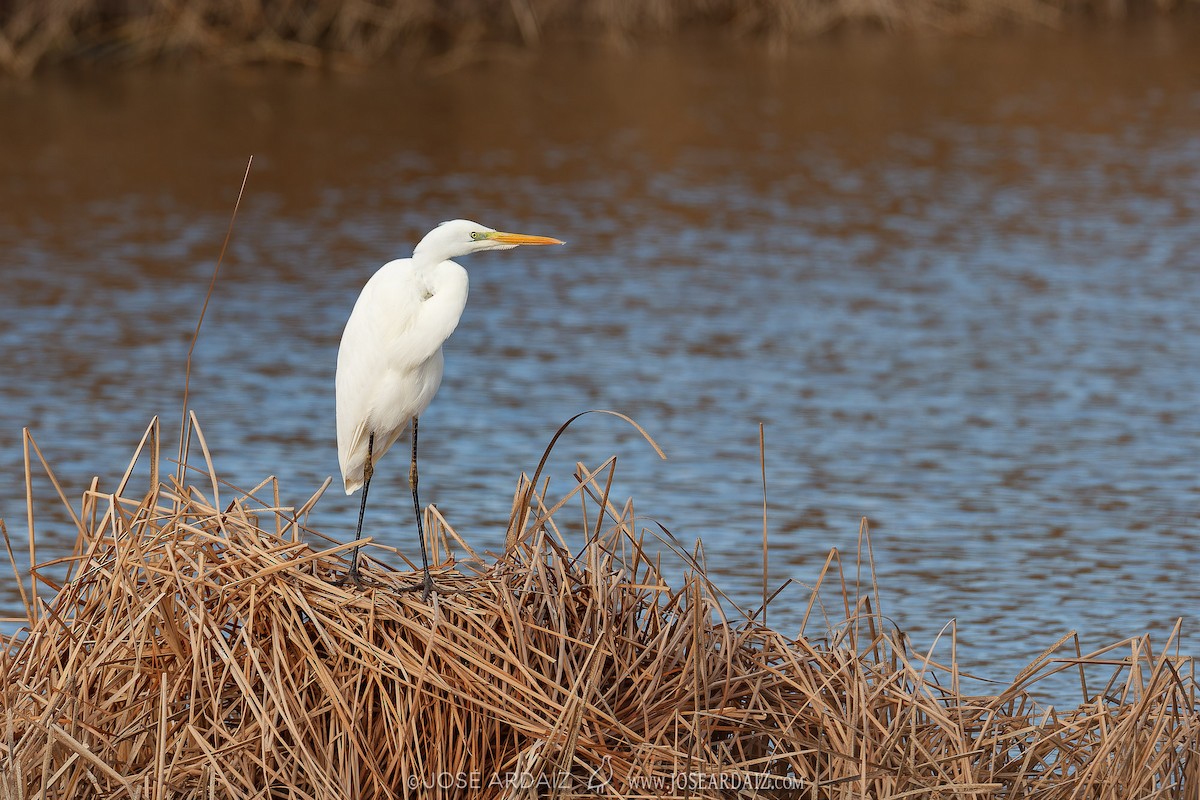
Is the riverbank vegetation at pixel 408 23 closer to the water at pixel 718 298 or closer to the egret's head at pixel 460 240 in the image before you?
the water at pixel 718 298

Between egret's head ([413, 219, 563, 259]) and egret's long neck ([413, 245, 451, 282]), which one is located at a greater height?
egret's head ([413, 219, 563, 259])

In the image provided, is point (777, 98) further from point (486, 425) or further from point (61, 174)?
point (486, 425)

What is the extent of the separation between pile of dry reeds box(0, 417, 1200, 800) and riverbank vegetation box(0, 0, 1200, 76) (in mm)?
14884

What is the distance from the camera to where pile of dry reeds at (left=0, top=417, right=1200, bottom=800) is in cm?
373

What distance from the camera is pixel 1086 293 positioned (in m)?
10.6

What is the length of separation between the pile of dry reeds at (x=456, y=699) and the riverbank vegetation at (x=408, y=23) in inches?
586

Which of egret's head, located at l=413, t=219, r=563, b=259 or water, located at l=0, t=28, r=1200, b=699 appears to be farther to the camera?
water, located at l=0, t=28, r=1200, b=699

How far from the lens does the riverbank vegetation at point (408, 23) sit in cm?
1828

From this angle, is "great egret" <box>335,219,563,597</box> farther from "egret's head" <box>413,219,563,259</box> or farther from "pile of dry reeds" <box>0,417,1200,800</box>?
"pile of dry reeds" <box>0,417,1200,800</box>

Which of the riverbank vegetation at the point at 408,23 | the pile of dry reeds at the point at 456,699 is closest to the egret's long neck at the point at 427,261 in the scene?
the pile of dry reeds at the point at 456,699

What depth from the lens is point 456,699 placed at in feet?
12.5

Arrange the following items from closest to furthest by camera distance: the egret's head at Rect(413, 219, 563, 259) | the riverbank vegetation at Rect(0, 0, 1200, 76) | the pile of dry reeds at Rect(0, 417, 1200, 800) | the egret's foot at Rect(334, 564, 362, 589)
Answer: the pile of dry reeds at Rect(0, 417, 1200, 800), the egret's foot at Rect(334, 564, 362, 589), the egret's head at Rect(413, 219, 563, 259), the riverbank vegetation at Rect(0, 0, 1200, 76)

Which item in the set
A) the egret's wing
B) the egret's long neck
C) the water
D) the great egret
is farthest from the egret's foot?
the water

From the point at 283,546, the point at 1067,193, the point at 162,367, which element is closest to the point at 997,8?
the point at 1067,193
